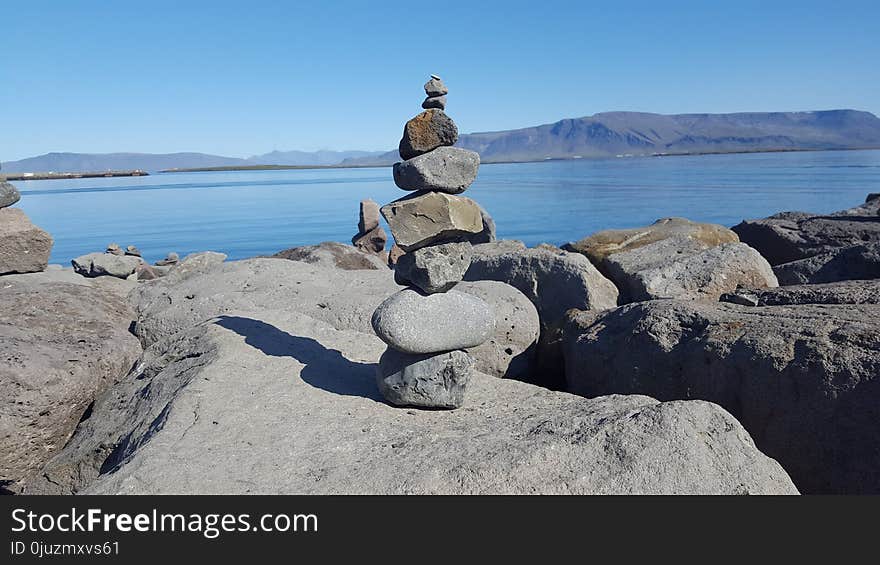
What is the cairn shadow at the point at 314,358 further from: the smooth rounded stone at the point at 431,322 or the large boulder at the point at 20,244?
the large boulder at the point at 20,244

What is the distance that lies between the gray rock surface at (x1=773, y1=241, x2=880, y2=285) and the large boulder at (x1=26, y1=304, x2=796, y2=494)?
4.65 m

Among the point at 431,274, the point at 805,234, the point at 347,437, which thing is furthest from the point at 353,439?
the point at 805,234

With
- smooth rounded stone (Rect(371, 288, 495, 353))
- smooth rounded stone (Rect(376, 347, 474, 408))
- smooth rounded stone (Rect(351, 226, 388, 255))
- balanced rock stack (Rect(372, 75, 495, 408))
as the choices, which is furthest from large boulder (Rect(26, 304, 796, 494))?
smooth rounded stone (Rect(351, 226, 388, 255))

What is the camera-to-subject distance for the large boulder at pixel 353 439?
4133 mm

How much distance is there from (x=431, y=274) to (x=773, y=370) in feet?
9.27

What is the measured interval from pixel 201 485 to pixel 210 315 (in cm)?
445

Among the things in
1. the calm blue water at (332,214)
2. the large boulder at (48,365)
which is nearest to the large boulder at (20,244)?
the large boulder at (48,365)

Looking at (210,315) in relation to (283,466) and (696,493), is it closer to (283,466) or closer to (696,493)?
(283,466)

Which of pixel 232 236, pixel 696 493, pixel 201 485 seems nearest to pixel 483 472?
pixel 696 493

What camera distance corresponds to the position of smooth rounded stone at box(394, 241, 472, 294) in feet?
19.0

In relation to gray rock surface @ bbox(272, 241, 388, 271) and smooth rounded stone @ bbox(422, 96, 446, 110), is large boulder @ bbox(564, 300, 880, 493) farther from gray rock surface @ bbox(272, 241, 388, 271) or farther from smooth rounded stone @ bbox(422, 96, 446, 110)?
gray rock surface @ bbox(272, 241, 388, 271)

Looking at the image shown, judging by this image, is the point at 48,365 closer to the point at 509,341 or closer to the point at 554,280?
the point at 509,341

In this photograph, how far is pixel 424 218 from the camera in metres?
5.86

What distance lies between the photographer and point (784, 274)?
8.91 meters
